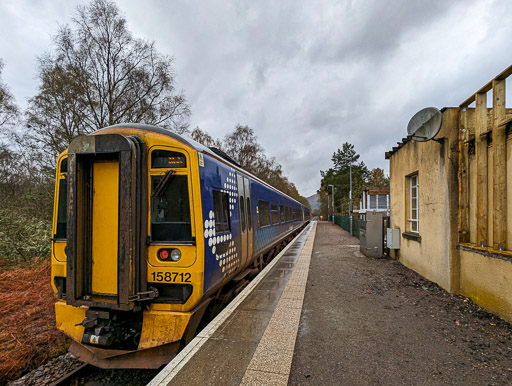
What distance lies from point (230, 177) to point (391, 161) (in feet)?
22.8

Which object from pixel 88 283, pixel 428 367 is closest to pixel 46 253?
pixel 88 283

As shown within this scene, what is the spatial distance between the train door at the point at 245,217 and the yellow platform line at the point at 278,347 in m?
1.15

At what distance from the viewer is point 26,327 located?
16.8ft

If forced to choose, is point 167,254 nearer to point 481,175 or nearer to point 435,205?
point 481,175

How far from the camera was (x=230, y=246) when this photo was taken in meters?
4.46

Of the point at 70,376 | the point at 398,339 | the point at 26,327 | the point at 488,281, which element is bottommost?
the point at 26,327

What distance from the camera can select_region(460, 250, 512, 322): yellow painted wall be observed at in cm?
387

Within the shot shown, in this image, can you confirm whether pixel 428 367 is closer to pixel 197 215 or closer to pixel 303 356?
pixel 303 356

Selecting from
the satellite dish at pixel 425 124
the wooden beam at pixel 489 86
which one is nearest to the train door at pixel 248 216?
the satellite dish at pixel 425 124

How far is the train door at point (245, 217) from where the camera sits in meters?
5.43

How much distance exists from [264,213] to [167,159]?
517 centimetres

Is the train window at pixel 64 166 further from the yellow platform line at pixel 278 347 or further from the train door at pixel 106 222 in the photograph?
the yellow platform line at pixel 278 347

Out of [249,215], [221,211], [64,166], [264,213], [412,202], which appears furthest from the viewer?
[264,213]

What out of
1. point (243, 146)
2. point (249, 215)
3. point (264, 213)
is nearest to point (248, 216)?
point (249, 215)
